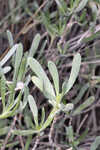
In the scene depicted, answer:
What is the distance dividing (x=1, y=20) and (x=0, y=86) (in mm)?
655

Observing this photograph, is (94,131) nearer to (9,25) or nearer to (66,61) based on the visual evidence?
(66,61)

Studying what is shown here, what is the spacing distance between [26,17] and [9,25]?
9cm

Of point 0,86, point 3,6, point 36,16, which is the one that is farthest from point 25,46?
point 0,86

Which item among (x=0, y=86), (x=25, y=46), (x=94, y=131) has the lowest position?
(x=94, y=131)

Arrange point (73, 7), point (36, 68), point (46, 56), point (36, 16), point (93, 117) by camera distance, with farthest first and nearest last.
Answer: point (93, 117), point (36, 16), point (46, 56), point (73, 7), point (36, 68)

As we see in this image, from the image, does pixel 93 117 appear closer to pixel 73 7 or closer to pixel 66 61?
pixel 66 61

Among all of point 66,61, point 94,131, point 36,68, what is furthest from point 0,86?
point 94,131

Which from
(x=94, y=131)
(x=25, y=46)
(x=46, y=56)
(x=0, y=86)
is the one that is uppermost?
(x=25, y=46)

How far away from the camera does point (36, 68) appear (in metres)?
0.47

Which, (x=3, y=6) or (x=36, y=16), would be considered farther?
(x=3, y=6)

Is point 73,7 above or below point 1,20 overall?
below

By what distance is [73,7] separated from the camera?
0.67 meters

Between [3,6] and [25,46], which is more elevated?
[3,6]

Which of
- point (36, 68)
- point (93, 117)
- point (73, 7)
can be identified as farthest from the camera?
point (93, 117)
